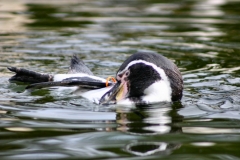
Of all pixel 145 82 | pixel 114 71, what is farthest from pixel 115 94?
pixel 114 71

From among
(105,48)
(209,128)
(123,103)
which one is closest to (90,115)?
(123,103)

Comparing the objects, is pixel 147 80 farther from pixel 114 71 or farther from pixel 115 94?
pixel 114 71

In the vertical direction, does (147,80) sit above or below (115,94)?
above

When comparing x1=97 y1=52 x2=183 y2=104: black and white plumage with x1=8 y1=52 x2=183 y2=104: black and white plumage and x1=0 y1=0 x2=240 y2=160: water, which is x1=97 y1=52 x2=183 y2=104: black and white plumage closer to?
→ x1=8 y1=52 x2=183 y2=104: black and white plumage

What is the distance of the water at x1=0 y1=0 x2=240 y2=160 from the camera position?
15.4 ft

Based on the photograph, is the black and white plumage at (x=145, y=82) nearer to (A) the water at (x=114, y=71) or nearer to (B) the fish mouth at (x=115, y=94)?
(B) the fish mouth at (x=115, y=94)

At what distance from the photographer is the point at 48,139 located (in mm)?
4863

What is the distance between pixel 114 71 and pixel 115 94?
2.08 m

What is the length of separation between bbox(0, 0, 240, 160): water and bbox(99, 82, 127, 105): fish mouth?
0.15 metres

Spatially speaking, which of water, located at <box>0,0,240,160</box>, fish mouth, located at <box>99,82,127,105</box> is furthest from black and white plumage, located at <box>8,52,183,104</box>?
water, located at <box>0,0,240,160</box>

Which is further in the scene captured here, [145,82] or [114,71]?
[114,71]

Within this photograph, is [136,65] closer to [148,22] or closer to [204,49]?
[204,49]

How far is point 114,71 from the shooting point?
845 cm

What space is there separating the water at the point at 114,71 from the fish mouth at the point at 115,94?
0.48 feet
